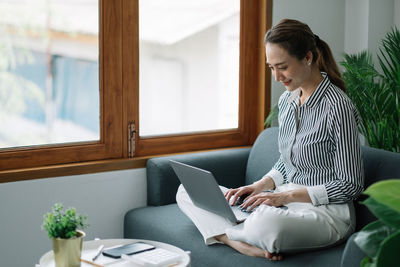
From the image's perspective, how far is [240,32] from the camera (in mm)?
3447

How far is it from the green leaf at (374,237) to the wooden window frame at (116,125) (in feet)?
5.85

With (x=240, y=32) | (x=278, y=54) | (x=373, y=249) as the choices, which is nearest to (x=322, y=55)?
(x=278, y=54)

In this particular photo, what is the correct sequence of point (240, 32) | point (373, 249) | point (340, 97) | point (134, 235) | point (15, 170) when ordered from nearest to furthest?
point (373, 249)
point (340, 97)
point (15, 170)
point (134, 235)
point (240, 32)

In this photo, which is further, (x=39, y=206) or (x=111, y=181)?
Result: (x=111, y=181)

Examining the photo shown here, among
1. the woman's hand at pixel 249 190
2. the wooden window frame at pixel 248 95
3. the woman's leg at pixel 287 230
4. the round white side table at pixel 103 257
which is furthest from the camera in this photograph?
the wooden window frame at pixel 248 95

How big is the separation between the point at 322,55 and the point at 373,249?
1.39 metres

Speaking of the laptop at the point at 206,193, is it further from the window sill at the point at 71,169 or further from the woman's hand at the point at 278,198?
the window sill at the point at 71,169

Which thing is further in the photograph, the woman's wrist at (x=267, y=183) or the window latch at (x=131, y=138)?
the window latch at (x=131, y=138)

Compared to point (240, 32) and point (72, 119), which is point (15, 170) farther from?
point (240, 32)

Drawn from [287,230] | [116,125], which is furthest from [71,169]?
[287,230]

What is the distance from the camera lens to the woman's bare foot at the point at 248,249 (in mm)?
2262

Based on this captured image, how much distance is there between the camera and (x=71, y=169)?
2.88 metres

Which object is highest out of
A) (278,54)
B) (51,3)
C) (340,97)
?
(51,3)

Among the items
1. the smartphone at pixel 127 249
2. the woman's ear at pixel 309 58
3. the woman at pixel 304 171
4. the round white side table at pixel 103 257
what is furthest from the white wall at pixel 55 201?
the woman's ear at pixel 309 58
